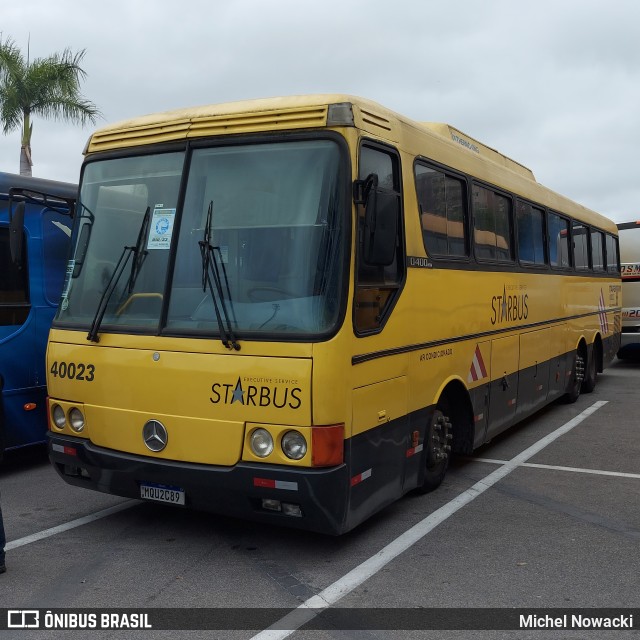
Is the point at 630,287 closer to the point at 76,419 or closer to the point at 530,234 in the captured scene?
the point at 530,234

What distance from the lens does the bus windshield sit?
15.0 ft

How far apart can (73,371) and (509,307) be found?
463cm

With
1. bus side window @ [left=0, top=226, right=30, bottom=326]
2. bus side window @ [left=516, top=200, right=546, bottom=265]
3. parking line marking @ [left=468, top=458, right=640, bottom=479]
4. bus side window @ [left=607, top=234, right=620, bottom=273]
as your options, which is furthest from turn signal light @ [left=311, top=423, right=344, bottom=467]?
bus side window @ [left=607, top=234, right=620, bottom=273]

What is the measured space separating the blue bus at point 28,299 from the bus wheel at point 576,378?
7.51 m

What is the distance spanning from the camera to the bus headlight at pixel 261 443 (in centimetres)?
452

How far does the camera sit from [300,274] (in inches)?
179

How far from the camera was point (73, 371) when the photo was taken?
5184 millimetres

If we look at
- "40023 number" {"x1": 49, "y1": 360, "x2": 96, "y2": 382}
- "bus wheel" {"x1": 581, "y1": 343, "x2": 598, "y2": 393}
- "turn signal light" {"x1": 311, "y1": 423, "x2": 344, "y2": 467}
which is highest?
"40023 number" {"x1": 49, "y1": 360, "x2": 96, "y2": 382}

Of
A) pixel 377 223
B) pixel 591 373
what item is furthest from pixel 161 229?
pixel 591 373

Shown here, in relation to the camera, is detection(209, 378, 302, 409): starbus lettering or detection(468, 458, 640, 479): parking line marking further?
detection(468, 458, 640, 479): parking line marking

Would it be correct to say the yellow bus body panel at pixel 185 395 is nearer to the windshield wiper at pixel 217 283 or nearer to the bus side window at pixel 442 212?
the windshield wiper at pixel 217 283

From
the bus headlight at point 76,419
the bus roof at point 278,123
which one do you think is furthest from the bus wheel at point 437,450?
the bus headlight at point 76,419

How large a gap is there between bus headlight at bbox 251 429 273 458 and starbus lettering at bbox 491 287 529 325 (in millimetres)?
3542

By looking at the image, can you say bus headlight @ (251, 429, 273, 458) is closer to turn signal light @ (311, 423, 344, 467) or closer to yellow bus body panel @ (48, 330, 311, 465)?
yellow bus body panel @ (48, 330, 311, 465)
